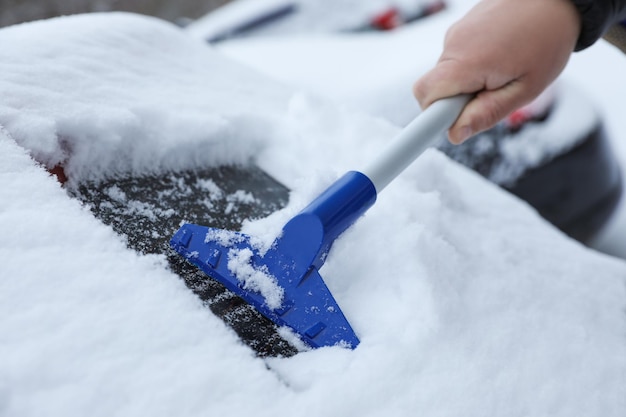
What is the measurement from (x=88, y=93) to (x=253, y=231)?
1.63ft

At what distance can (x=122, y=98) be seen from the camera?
135 cm

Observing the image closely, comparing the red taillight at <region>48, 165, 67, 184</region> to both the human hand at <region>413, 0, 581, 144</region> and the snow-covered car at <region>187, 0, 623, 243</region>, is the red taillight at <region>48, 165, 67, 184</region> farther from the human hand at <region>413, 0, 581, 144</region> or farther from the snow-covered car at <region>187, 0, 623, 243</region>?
the snow-covered car at <region>187, 0, 623, 243</region>

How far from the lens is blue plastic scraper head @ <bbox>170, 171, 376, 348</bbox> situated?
1.08 meters

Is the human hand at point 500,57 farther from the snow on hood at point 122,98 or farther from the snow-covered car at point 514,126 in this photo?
the snow-covered car at point 514,126

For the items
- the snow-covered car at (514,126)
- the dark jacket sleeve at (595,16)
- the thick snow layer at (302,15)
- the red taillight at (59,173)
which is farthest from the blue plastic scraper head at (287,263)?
the thick snow layer at (302,15)

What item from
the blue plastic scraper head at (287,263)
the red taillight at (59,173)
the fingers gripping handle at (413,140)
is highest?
the red taillight at (59,173)

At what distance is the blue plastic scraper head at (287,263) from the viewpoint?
42.5 inches

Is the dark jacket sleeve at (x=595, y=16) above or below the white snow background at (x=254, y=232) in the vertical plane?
above

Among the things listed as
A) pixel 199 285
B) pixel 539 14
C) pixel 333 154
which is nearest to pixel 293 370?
pixel 199 285

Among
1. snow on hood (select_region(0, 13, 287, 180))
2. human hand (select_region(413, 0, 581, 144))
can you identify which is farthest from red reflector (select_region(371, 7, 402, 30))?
human hand (select_region(413, 0, 581, 144))

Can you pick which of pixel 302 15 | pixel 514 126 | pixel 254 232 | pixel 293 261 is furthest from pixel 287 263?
pixel 302 15

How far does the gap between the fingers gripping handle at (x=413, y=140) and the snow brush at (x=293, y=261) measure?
0.21 ft

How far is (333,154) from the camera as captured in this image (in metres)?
1.58

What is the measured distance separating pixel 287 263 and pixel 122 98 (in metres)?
0.59
